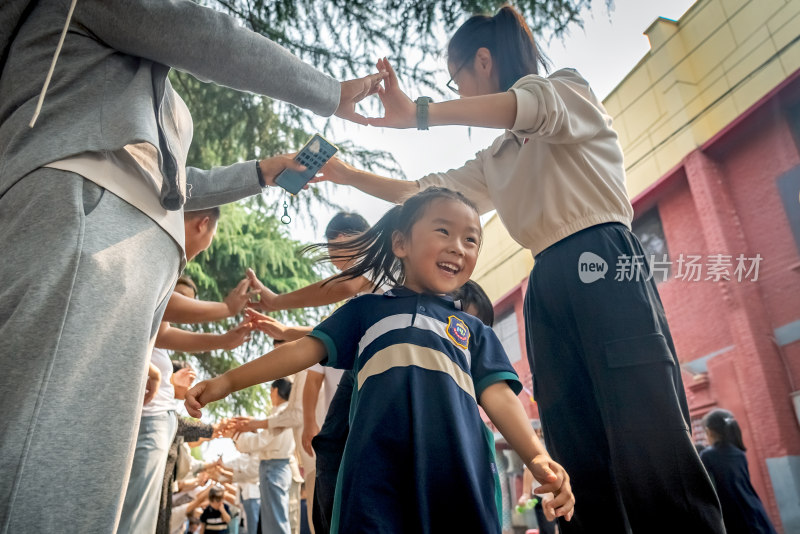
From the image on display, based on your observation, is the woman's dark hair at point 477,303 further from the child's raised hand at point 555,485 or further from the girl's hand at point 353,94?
the child's raised hand at point 555,485

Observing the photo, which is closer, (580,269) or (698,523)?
(698,523)

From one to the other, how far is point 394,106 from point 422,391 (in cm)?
75

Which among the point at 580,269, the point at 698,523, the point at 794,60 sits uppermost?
the point at 794,60

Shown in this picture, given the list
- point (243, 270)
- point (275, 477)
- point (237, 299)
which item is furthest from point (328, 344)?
point (243, 270)

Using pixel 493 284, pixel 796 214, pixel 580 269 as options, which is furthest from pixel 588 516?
pixel 493 284

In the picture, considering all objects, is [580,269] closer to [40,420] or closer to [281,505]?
[40,420]

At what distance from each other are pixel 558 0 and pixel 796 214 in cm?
215

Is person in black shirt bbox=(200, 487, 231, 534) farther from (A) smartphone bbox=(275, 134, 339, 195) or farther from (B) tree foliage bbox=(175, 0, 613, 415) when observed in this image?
(A) smartphone bbox=(275, 134, 339, 195)

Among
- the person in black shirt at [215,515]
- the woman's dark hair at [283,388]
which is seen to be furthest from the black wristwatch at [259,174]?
the person in black shirt at [215,515]

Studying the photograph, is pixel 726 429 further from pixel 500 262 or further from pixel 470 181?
pixel 500 262

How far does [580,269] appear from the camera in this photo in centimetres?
144

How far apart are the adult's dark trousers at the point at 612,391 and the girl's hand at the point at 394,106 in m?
0.51

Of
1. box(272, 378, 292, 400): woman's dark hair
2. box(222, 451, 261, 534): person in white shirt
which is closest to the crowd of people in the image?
box(272, 378, 292, 400): woman's dark hair

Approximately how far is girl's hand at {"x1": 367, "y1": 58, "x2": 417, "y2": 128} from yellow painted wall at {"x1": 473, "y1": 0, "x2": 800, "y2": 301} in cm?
362
